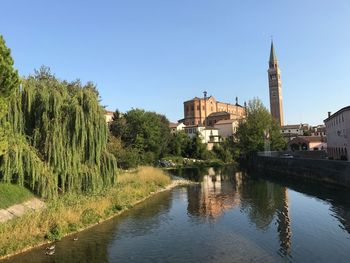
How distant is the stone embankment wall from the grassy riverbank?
21.7m

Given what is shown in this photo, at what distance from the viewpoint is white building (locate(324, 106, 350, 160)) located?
54366 millimetres

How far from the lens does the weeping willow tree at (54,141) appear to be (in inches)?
981

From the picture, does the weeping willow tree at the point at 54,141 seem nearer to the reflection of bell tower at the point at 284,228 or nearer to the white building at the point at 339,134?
the reflection of bell tower at the point at 284,228

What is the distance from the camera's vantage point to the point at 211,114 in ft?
467

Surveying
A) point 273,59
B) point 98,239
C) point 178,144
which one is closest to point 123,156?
point 178,144

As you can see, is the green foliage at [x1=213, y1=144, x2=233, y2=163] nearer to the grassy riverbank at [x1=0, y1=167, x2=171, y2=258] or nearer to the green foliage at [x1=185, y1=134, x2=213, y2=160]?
the green foliage at [x1=185, y1=134, x2=213, y2=160]

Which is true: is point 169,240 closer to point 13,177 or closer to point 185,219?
point 185,219

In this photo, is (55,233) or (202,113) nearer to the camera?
(55,233)

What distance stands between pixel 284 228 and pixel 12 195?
55.6ft

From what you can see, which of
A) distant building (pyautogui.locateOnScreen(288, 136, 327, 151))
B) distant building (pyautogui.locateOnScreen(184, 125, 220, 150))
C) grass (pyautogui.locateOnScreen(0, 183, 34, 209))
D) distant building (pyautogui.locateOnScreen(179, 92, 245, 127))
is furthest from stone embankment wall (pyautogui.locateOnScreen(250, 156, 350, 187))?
distant building (pyautogui.locateOnScreen(179, 92, 245, 127))

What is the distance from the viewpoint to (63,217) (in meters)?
22.9

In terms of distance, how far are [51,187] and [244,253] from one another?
13624 mm

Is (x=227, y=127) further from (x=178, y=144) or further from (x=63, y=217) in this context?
(x=63, y=217)

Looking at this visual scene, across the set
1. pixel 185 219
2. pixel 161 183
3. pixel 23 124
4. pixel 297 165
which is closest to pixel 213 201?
pixel 185 219
